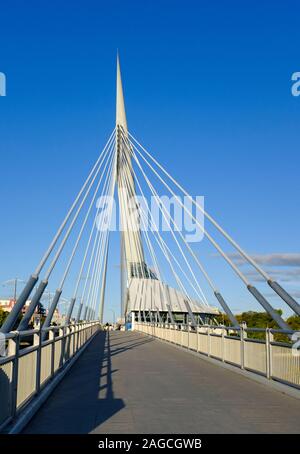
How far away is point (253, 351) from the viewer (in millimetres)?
13633

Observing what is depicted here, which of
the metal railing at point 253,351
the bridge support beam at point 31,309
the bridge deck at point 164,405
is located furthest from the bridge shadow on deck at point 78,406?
the bridge support beam at point 31,309

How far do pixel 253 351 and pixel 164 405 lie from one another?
4735 mm

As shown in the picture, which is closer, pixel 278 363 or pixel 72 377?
pixel 278 363

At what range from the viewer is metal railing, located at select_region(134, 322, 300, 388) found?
10961 millimetres

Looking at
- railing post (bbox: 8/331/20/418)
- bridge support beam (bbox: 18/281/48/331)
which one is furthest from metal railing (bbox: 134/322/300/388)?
bridge support beam (bbox: 18/281/48/331)

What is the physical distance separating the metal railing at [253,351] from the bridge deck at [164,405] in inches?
15.0

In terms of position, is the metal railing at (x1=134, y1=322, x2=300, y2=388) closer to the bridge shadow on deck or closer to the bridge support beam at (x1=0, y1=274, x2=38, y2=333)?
the bridge shadow on deck

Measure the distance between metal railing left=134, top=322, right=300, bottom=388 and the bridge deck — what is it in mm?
380

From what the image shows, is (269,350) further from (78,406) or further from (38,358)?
(38,358)

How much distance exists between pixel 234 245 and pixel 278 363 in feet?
29.6

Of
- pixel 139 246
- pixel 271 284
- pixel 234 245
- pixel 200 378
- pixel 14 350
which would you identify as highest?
pixel 139 246

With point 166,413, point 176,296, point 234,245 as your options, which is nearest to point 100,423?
point 166,413

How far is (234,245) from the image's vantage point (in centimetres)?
2047
